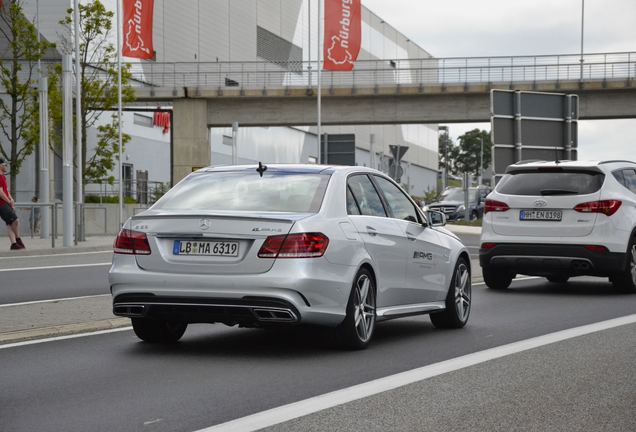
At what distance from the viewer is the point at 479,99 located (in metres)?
53.4

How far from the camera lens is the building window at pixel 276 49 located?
71.9 metres

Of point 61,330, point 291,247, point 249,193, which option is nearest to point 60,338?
point 61,330

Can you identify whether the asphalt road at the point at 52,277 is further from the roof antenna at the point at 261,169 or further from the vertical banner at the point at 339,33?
the vertical banner at the point at 339,33

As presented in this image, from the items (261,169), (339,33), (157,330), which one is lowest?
(157,330)

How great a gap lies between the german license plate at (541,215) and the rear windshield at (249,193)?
653cm

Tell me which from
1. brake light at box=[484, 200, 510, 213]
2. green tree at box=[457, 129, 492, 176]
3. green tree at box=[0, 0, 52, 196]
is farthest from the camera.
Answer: green tree at box=[457, 129, 492, 176]

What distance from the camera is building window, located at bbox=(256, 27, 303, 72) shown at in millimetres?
71938

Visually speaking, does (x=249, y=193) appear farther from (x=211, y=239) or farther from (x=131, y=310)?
(x=131, y=310)

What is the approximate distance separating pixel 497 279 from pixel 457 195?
39.8 m

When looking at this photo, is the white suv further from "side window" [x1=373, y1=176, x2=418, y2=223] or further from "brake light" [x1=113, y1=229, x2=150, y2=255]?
"brake light" [x1=113, y1=229, x2=150, y2=255]

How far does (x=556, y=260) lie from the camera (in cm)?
1502

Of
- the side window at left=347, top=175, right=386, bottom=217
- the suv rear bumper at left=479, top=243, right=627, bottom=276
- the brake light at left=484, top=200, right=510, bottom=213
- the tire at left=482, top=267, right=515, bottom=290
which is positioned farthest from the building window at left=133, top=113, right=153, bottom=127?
the side window at left=347, top=175, right=386, bottom=217

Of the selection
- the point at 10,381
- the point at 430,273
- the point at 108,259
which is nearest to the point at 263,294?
the point at 10,381

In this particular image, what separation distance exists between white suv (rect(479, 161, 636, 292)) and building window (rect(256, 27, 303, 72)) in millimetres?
54951
